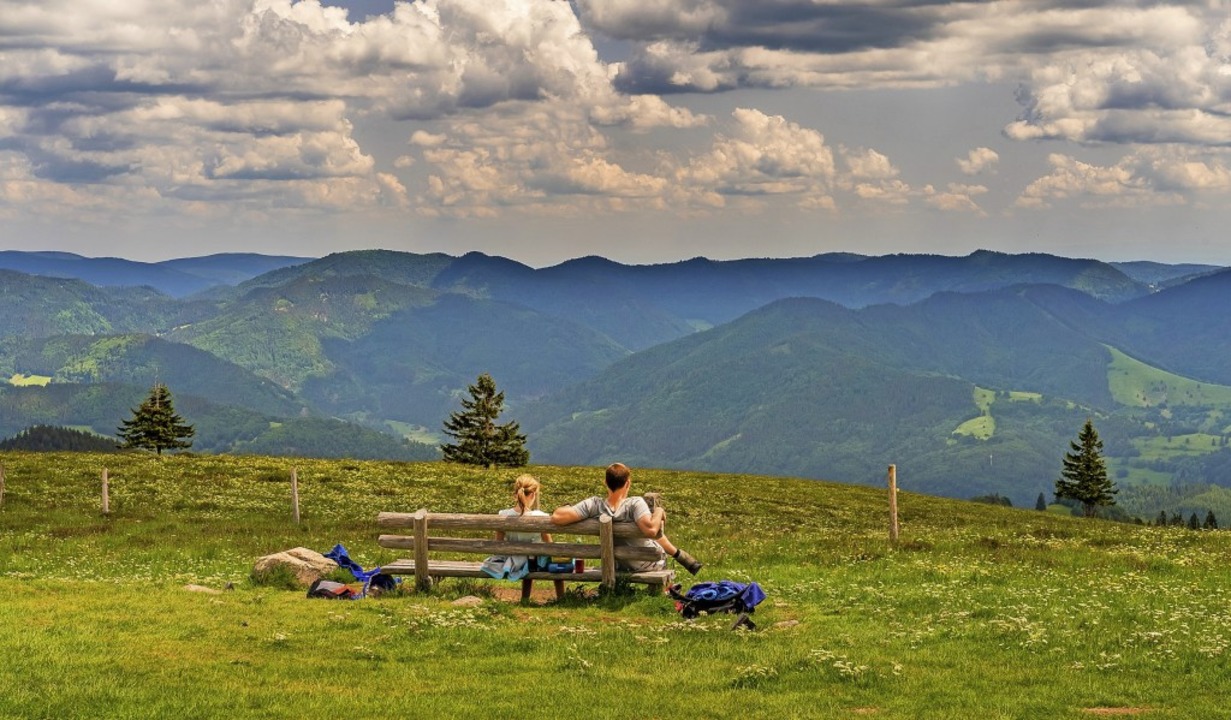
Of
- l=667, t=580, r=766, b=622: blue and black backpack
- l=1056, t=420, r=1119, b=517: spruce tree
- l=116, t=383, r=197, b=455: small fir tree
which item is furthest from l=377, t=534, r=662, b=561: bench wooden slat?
l=1056, t=420, r=1119, b=517: spruce tree

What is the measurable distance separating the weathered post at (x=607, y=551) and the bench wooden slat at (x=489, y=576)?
20 cm

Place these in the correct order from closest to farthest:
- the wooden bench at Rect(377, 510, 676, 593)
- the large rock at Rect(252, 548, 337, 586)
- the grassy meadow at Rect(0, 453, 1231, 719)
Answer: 1. the grassy meadow at Rect(0, 453, 1231, 719)
2. the wooden bench at Rect(377, 510, 676, 593)
3. the large rock at Rect(252, 548, 337, 586)

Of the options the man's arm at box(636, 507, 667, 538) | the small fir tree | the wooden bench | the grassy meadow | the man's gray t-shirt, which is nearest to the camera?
the grassy meadow

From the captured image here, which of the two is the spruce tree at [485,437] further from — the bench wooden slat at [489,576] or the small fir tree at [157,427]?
the bench wooden slat at [489,576]

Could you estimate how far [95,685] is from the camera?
52.3 ft

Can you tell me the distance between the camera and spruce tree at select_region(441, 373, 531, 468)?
352 ft

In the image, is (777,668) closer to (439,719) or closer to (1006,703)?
(1006,703)

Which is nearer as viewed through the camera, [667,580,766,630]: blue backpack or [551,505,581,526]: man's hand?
[667,580,766,630]: blue backpack

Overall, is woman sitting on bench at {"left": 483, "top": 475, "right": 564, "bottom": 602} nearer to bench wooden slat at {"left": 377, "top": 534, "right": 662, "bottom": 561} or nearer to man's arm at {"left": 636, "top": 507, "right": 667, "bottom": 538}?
bench wooden slat at {"left": 377, "top": 534, "right": 662, "bottom": 561}

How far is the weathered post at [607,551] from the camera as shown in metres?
22.7

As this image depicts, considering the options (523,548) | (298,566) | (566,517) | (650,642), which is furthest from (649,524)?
(298,566)

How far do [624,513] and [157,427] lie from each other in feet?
277

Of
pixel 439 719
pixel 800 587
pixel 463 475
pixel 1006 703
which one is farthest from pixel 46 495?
pixel 1006 703

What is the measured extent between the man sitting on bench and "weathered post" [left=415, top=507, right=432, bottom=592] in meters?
2.86
